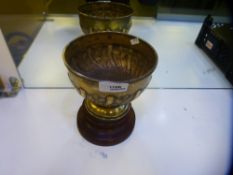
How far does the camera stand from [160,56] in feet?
2.21

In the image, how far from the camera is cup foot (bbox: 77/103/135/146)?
1.35 ft

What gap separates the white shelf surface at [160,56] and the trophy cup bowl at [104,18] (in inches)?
4.3

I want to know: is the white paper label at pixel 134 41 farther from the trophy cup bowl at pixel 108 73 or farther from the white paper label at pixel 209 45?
the white paper label at pixel 209 45

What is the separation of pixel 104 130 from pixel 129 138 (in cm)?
6

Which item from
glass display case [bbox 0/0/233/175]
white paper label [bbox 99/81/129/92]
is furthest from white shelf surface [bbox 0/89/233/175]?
white paper label [bbox 99/81/129/92]

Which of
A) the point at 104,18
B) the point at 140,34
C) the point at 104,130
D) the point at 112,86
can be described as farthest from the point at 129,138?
the point at 140,34

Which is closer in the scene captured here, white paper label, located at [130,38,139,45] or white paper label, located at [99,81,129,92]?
white paper label, located at [99,81,129,92]

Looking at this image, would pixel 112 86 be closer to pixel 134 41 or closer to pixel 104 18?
pixel 134 41

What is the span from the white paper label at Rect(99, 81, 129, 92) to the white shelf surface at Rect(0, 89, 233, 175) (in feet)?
0.52

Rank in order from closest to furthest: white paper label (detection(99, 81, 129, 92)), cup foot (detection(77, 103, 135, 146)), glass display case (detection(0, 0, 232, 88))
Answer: white paper label (detection(99, 81, 129, 92)) < cup foot (detection(77, 103, 135, 146)) < glass display case (detection(0, 0, 232, 88))

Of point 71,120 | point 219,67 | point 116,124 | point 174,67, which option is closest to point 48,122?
point 71,120

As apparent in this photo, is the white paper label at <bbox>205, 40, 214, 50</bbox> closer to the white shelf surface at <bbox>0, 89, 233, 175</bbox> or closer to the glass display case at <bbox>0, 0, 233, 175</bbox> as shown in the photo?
the glass display case at <bbox>0, 0, 233, 175</bbox>

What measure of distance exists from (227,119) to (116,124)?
11.3 inches

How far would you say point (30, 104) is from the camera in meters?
0.50
